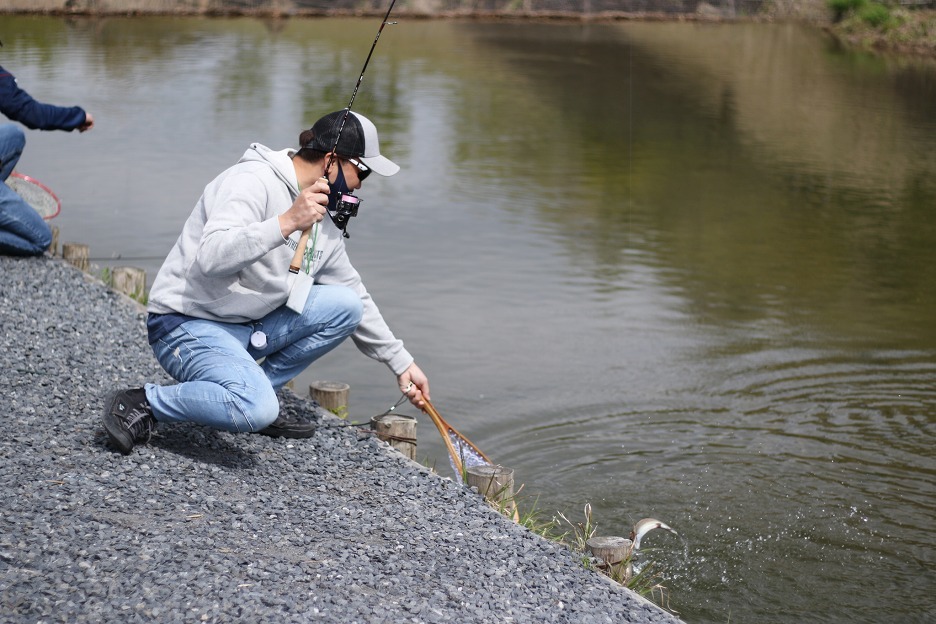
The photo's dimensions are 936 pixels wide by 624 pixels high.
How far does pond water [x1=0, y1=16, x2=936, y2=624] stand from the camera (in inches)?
203

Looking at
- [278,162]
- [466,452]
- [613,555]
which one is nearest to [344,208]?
[278,162]

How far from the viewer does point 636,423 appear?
6.05m

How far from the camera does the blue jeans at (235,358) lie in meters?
4.04

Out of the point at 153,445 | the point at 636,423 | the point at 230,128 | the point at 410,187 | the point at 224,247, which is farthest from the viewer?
the point at 230,128

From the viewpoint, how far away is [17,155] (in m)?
6.91

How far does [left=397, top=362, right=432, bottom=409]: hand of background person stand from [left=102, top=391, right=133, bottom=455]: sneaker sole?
1.10 m

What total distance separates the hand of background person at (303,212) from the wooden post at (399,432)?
110 centimetres

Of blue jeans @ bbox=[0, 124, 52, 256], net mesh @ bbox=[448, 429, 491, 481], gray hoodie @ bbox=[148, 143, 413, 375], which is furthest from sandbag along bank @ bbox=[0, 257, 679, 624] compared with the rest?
blue jeans @ bbox=[0, 124, 52, 256]

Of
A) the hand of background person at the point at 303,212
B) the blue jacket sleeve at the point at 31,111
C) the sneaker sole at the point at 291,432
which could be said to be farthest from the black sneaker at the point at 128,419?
the blue jacket sleeve at the point at 31,111

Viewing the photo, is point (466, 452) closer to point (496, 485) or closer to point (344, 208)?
point (496, 485)

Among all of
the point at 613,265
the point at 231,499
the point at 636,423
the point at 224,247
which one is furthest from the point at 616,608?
the point at 613,265

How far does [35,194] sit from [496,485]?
4.51 meters

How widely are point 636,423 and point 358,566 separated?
2.84 meters

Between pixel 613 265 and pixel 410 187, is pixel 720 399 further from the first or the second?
pixel 410 187
